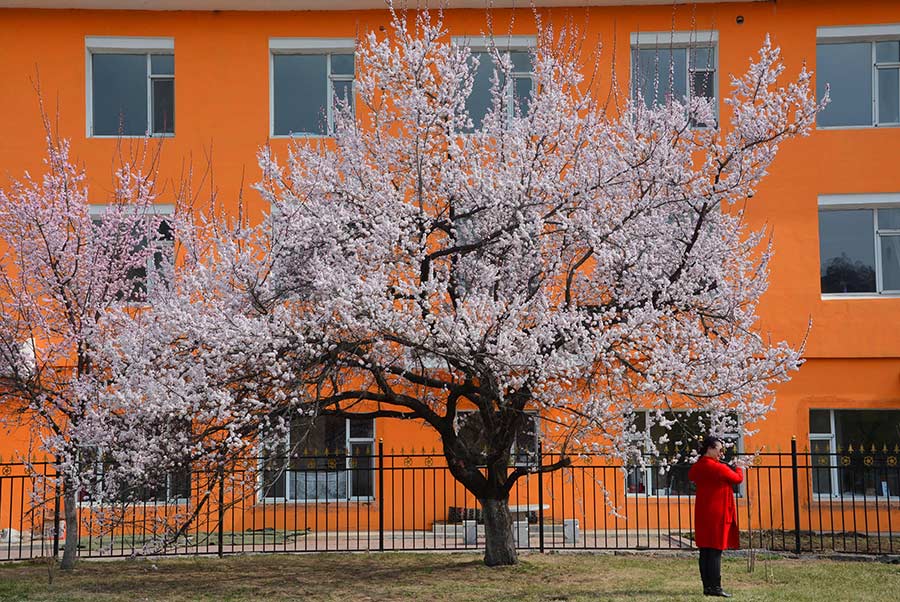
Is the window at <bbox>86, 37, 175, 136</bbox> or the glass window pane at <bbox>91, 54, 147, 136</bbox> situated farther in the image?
the glass window pane at <bbox>91, 54, 147, 136</bbox>

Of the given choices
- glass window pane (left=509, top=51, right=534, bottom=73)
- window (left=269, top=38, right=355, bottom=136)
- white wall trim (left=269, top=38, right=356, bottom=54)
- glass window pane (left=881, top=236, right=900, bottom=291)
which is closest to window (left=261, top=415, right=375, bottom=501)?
window (left=269, top=38, right=355, bottom=136)

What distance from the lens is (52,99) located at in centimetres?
1981

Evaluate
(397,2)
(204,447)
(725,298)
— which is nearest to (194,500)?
(204,447)

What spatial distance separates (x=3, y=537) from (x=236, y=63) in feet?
29.9

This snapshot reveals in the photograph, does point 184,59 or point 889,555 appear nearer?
point 889,555

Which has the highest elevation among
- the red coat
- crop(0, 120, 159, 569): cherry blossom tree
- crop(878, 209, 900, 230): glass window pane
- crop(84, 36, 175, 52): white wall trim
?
crop(84, 36, 175, 52): white wall trim

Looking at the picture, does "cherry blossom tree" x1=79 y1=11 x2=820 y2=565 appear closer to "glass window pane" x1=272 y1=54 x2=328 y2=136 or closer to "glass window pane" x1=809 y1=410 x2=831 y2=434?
"glass window pane" x1=809 y1=410 x2=831 y2=434

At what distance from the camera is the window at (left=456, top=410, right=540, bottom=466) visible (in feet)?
47.1

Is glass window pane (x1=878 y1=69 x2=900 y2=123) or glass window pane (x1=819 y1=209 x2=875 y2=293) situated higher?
glass window pane (x1=878 y1=69 x2=900 y2=123)

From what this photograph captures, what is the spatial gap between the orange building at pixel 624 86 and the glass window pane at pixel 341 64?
0.03 meters

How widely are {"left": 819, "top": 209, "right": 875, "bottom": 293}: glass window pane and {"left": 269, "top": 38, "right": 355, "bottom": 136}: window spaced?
886 cm

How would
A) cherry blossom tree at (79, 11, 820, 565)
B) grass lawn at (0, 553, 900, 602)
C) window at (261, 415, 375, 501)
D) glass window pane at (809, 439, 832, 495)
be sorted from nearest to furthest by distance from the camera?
cherry blossom tree at (79, 11, 820, 565) → grass lawn at (0, 553, 900, 602) → glass window pane at (809, 439, 832, 495) → window at (261, 415, 375, 501)

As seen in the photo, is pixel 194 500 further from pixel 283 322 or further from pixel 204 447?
pixel 283 322

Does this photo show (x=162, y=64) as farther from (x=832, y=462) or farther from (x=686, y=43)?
(x=832, y=462)
